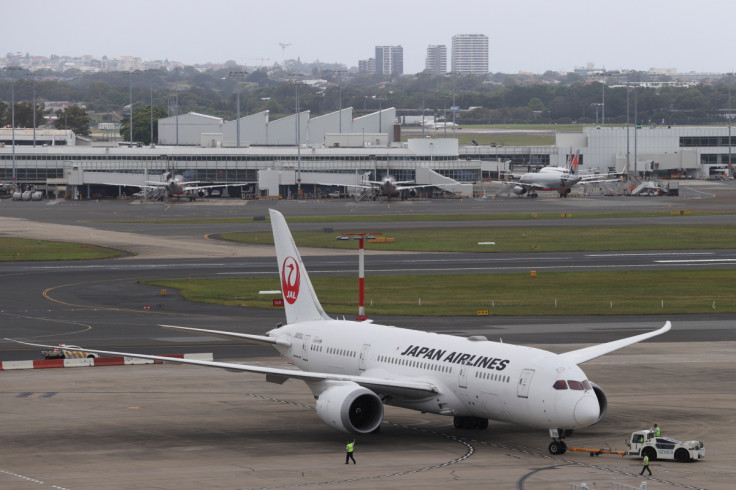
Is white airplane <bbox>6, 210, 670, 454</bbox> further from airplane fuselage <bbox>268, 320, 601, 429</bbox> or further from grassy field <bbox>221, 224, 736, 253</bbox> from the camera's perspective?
grassy field <bbox>221, 224, 736, 253</bbox>

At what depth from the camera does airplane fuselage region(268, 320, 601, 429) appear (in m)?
43.7

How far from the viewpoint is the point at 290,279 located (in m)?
57.1

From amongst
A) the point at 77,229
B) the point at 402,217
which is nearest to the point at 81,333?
the point at 77,229

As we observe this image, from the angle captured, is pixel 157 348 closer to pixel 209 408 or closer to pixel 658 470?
pixel 209 408

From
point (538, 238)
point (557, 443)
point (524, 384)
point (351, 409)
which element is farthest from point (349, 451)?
point (538, 238)

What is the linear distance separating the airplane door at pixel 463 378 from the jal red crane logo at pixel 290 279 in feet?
41.1

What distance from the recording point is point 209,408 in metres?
55.1

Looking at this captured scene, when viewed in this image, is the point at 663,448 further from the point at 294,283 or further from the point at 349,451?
the point at 294,283

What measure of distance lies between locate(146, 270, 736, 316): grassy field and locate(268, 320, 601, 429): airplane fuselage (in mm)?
30251

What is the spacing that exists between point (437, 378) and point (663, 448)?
9.59 meters

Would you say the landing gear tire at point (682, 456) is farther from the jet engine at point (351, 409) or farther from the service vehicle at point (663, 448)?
the jet engine at point (351, 409)

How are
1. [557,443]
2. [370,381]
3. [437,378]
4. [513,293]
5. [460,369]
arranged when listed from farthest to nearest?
[513,293], [437,378], [370,381], [460,369], [557,443]

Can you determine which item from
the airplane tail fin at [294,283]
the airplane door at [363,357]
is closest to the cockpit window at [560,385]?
the airplane door at [363,357]

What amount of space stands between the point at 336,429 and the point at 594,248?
84747mm
